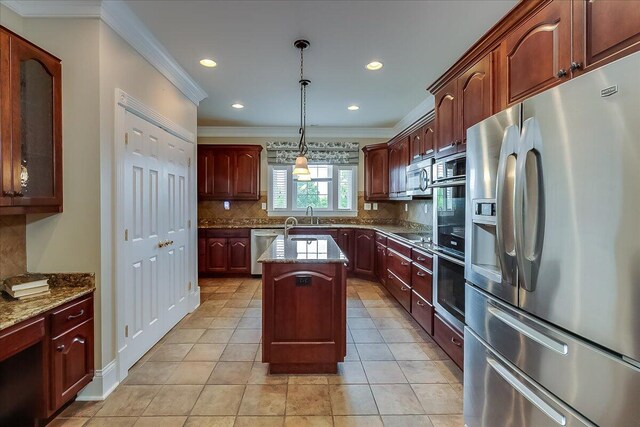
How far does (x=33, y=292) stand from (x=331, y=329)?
194 centimetres

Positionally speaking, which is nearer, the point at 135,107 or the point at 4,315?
the point at 4,315

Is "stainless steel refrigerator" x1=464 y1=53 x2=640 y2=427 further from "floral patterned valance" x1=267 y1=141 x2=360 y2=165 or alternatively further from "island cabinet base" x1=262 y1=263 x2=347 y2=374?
"floral patterned valance" x1=267 y1=141 x2=360 y2=165

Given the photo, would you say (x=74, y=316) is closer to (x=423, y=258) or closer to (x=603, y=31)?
(x=423, y=258)

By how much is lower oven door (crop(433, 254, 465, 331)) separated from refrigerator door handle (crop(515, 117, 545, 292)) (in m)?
1.00

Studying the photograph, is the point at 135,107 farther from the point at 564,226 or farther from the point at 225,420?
the point at 564,226

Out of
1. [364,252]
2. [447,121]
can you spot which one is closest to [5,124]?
[447,121]

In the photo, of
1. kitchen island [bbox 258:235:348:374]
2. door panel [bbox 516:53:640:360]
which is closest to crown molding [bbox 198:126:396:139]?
kitchen island [bbox 258:235:348:374]

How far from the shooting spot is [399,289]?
12.7 ft

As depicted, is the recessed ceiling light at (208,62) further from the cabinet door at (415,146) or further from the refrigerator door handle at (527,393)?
the refrigerator door handle at (527,393)

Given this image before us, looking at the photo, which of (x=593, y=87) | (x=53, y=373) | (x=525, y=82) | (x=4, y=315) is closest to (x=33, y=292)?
(x=4, y=315)

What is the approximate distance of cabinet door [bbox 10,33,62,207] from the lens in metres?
1.76

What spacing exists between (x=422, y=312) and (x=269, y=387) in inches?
64.4

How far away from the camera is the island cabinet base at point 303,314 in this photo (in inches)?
95.1

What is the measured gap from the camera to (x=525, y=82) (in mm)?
1690
